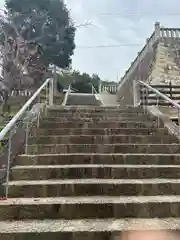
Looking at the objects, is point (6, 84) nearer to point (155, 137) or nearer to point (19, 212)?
point (155, 137)

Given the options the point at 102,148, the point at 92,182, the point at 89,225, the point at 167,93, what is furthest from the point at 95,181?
the point at 167,93

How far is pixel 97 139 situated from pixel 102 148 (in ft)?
1.14

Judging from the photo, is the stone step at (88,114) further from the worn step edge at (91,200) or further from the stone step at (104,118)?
the worn step edge at (91,200)

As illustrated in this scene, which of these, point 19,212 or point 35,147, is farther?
point 35,147

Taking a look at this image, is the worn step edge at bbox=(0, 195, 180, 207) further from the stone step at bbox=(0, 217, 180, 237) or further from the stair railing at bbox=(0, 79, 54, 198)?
the stair railing at bbox=(0, 79, 54, 198)

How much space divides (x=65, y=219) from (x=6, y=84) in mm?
7822

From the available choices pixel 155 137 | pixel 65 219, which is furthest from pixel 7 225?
pixel 155 137

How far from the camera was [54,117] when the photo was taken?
5.30m

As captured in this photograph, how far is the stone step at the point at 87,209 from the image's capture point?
2555 mm

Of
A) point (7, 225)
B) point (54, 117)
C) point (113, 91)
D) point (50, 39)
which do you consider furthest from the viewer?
point (113, 91)

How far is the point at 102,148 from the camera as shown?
12.9 ft

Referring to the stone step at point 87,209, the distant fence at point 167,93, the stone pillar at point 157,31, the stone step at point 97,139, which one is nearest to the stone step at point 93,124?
the stone step at point 97,139

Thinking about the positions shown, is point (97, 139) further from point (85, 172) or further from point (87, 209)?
point (87, 209)

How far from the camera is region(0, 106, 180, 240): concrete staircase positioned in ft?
7.86
